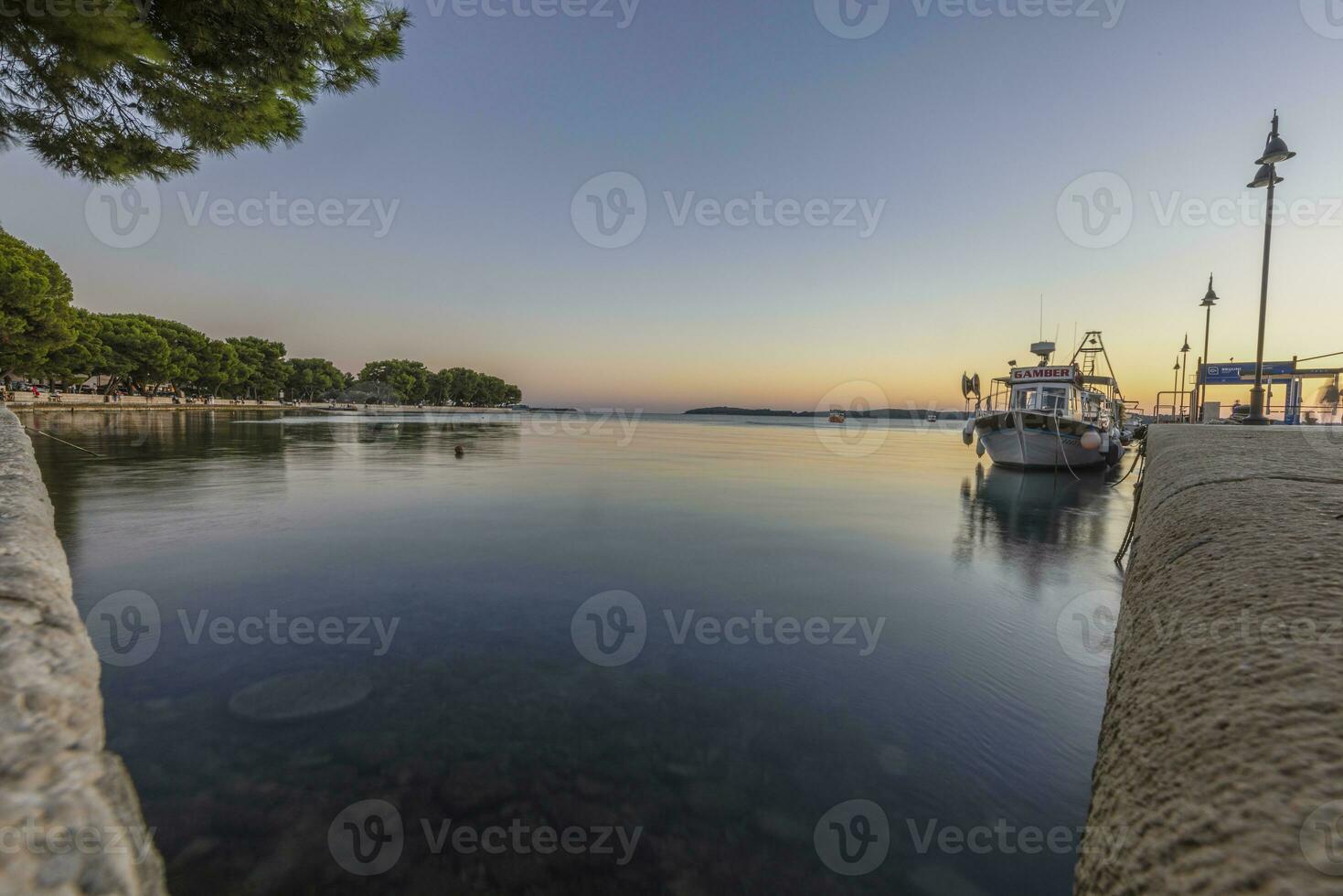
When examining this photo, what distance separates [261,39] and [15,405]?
218 ft

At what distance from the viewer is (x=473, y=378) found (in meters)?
160

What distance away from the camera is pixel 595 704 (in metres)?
4.52

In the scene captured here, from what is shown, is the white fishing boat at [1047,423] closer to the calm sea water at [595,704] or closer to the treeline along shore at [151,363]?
the calm sea water at [595,704]

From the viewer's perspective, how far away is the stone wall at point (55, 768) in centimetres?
61

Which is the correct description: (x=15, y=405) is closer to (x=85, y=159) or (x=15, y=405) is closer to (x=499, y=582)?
(x=85, y=159)

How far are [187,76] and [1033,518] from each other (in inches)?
739

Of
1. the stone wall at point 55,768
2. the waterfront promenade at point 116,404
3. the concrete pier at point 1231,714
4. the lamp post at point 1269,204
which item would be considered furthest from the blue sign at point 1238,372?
the waterfront promenade at point 116,404

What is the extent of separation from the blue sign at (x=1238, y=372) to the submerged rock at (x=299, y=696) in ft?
177

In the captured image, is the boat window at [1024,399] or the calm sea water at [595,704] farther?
the boat window at [1024,399]

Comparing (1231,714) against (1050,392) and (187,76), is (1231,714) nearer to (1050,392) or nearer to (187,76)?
(187,76)

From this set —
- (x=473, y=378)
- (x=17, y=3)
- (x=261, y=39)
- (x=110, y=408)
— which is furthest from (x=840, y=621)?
(x=473, y=378)

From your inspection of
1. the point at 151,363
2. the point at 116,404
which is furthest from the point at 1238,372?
the point at 116,404

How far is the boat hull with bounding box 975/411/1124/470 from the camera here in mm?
23484

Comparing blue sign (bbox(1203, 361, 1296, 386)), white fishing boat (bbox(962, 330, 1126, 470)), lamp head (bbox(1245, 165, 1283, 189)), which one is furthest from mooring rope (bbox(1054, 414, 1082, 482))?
blue sign (bbox(1203, 361, 1296, 386))
